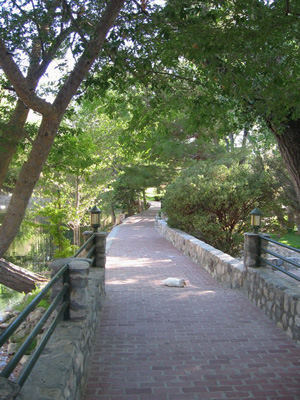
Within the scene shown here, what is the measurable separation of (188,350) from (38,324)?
91.3 inches

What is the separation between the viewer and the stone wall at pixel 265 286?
4.93m

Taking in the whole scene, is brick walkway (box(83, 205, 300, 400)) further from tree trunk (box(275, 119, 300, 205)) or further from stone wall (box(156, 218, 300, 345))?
tree trunk (box(275, 119, 300, 205))

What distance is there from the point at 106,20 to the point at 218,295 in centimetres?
508

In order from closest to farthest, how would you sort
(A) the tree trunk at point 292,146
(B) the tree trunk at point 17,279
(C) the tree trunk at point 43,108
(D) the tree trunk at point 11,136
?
(C) the tree trunk at point 43,108
(A) the tree trunk at point 292,146
(D) the tree trunk at point 11,136
(B) the tree trunk at point 17,279

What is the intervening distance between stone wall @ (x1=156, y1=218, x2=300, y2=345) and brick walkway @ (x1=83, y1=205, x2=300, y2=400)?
0.54 ft

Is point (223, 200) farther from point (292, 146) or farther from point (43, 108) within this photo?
point (43, 108)

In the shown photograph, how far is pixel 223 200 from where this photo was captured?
13.2m

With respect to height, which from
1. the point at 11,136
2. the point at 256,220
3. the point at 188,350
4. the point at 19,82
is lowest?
the point at 188,350

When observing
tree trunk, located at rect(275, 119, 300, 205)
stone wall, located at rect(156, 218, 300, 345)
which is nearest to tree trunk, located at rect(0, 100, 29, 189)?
tree trunk, located at rect(275, 119, 300, 205)

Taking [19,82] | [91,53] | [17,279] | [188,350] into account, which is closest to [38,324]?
[188,350]

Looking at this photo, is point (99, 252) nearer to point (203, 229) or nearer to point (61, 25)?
point (61, 25)

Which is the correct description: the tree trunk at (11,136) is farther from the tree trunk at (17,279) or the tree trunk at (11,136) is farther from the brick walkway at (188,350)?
the tree trunk at (17,279)

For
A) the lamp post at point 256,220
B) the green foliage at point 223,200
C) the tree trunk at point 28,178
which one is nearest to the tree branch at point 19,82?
the tree trunk at point 28,178

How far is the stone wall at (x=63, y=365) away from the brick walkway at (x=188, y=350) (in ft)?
1.12
